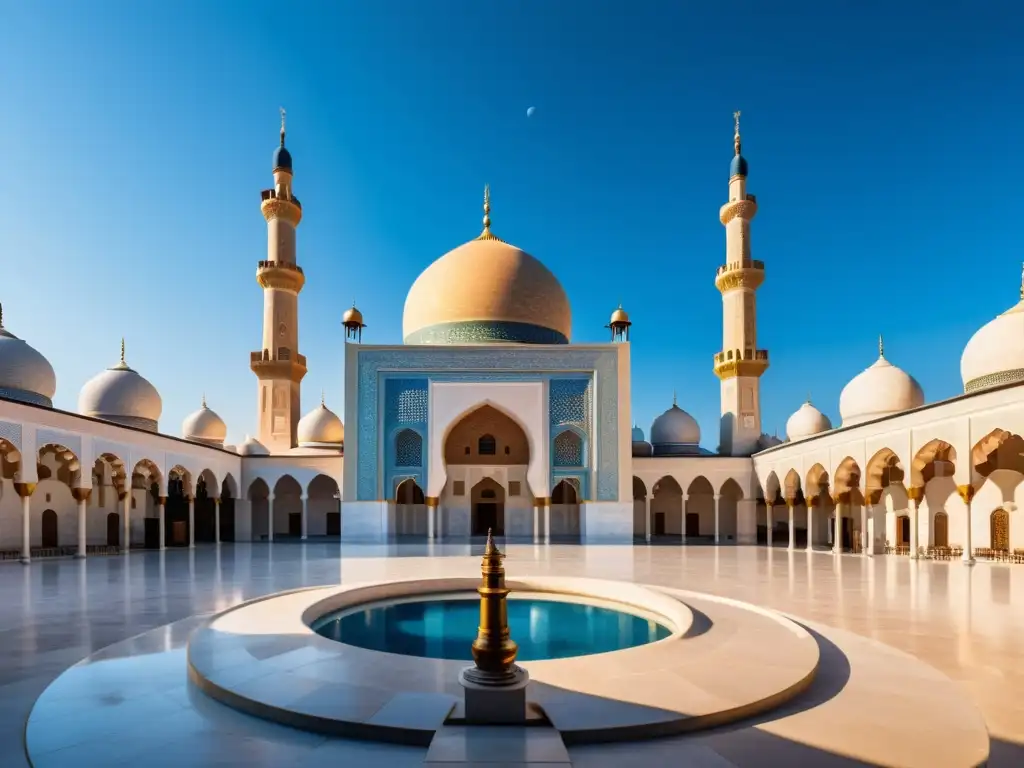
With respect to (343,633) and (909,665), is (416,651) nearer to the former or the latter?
(343,633)

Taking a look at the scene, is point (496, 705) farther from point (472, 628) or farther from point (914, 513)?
point (914, 513)

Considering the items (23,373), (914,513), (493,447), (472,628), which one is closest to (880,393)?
(914,513)

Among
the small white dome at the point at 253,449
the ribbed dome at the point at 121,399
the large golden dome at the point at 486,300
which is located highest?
the large golden dome at the point at 486,300

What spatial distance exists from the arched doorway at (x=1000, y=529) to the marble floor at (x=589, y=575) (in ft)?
6.40

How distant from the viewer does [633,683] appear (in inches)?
133

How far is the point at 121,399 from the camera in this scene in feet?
54.5

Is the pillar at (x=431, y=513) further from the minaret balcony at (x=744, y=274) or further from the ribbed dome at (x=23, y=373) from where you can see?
the minaret balcony at (x=744, y=274)

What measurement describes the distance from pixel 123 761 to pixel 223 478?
14471 mm

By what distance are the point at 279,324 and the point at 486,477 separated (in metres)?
6.87

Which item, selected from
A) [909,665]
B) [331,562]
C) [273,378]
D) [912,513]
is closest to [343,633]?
[909,665]

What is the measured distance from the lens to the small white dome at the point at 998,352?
11.3 meters

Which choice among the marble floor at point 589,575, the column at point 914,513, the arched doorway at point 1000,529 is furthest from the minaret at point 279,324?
the arched doorway at point 1000,529

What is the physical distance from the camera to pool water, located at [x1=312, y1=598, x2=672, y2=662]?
16.6 ft

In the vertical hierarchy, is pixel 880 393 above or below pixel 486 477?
above
